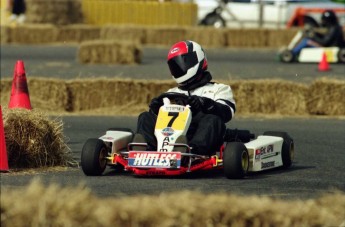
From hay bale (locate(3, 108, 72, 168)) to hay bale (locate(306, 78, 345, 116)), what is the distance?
19.8ft

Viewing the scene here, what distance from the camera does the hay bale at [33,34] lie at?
28.8 metres

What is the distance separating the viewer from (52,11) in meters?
31.6

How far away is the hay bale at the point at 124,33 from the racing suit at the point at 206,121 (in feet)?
61.1

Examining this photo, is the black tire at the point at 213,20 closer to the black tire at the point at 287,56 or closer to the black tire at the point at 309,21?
the black tire at the point at 309,21

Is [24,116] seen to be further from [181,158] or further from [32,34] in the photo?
[32,34]

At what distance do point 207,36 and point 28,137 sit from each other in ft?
63.2

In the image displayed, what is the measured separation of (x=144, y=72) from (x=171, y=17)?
11756 millimetres

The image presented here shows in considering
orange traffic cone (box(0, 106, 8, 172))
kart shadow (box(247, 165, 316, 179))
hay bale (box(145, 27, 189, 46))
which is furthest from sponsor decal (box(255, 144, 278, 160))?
hay bale (box(145, 27, 189, 46))

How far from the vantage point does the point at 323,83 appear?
48.6 feet

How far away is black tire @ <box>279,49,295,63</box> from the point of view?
23.7 metres

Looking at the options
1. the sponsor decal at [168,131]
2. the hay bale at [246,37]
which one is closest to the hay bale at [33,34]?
the hay bale at [246,37]

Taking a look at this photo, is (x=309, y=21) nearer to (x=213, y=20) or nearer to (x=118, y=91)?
(x=213, y=20)

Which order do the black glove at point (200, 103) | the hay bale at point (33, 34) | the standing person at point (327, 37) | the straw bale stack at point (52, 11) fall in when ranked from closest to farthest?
the black glove at point (200, 103), the standing person at point (327, 37), the hay bale at point (33, 34), the straw bale stack at point (52, 11)

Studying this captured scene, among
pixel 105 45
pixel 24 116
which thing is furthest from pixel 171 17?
pixel 24 116
